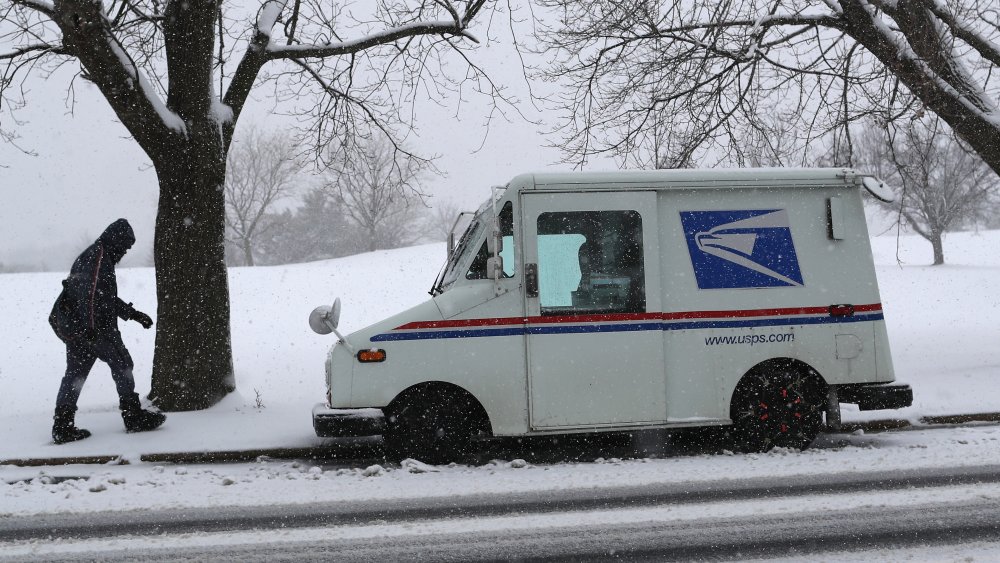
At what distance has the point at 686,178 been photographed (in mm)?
6855

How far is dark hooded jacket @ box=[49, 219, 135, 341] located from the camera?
734cm

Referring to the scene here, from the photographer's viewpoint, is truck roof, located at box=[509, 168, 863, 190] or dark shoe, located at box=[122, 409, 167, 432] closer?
truck roof, located at box=[509, 168, 863, 190]

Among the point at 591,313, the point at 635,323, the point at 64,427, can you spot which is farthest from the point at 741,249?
the point at 64,427

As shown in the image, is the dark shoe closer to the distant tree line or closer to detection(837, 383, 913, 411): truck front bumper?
detection(837, 383, 913, 411): truck front bumper

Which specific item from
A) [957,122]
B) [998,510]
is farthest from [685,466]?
[957,122]

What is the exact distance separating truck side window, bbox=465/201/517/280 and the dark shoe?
3665 mm

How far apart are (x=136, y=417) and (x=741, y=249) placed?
6071mm

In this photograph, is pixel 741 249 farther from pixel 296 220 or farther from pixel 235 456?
pixel 296 220

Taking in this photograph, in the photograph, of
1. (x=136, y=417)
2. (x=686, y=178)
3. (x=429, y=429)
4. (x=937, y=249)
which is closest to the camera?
(x=429, y=429)

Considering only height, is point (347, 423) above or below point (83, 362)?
below

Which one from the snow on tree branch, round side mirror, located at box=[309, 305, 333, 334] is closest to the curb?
round side mirror, located at box=[309, 305, 333, 334]

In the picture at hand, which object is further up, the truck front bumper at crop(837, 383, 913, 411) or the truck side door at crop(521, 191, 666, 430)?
the truck side door at crop(521, 191, 666, 430)

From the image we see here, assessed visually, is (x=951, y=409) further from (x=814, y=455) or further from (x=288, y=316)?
(x=288, y=316)

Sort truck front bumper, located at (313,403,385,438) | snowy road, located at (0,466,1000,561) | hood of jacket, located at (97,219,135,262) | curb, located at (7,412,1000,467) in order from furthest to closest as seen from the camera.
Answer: hood of jacket, located at (97,219,135,262)
curb, located at (7,412,1000,467)
truck front bumper, located at (313,403,385,438)
snowy road, located at (0,466,1000,561)
